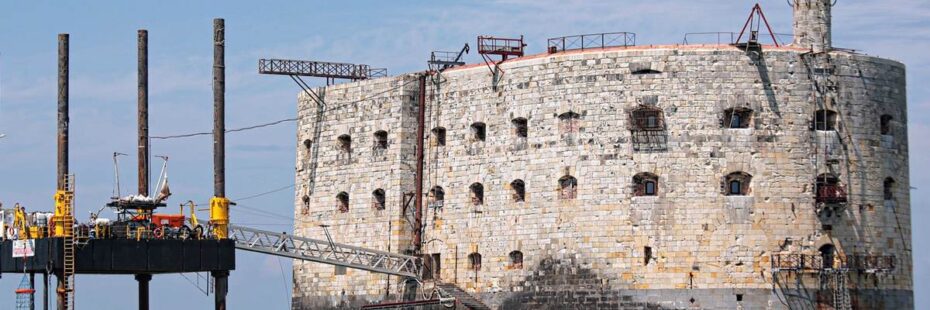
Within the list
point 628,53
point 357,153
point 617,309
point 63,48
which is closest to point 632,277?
point 617,309

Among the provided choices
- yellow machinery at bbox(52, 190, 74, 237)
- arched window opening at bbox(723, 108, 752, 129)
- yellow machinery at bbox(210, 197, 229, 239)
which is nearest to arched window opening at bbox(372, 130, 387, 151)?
yellow machinery at bbox(210, 197, 229, 239)

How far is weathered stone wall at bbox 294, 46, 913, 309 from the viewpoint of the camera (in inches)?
2928

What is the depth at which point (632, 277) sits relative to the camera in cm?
7488

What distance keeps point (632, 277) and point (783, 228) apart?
5473 millimetres

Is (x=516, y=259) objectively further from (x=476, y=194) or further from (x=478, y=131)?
(x=478, y=131)

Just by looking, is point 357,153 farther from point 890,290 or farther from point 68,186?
point 890,290

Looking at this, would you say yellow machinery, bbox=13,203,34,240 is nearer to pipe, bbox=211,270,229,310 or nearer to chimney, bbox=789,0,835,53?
pipe, bbox=211,270,229,310

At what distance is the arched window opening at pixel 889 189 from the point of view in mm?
76812

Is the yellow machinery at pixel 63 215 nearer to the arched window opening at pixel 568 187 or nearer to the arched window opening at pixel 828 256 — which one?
the arched window opening at pixel 568 187

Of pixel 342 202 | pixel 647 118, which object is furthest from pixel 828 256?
pixel 342 202

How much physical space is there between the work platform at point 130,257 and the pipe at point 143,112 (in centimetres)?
338

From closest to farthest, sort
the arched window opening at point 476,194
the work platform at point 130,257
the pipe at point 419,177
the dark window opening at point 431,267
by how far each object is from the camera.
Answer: the work platform at point 130,257
the arched window opening at point 476,194
the dark window opening at point 431,267
the pipe at point 419,177

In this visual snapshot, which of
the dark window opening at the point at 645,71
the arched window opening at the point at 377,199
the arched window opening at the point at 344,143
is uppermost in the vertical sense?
the dark window opening at the point at 645,71

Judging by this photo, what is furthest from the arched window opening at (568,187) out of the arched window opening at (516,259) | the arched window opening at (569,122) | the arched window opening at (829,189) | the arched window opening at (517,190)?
the arched window opening at (829,189)
